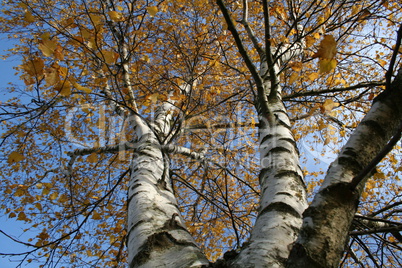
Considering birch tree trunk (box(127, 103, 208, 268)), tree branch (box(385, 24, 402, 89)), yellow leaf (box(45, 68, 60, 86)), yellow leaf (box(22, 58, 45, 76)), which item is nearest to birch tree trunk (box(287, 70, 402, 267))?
tree branch (box(385, 24, 402, 89))

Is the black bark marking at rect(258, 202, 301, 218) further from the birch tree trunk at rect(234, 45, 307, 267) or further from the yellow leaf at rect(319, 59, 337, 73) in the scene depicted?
the yellow leaf at rect(319, 59, 337, 73)

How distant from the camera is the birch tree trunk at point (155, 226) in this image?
1017mm

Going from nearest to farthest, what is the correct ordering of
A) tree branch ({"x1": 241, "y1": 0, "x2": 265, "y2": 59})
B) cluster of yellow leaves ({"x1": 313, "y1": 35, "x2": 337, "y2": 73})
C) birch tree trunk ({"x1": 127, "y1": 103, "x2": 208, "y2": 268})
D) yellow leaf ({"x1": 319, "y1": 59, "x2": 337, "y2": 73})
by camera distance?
birch tree trunk ({"x1": 127, "y1": 103, "x2": 208, "y2": 268}), cluster of yellow leaves ({"x1": 313, "y1": 35, "x2": 337, "y2": 73}), yellow leaf ({"x1": 319, "y1": 59, "x2": 337, "y2": 73}), tree branch ({"x1": 241, "y1": 0, "x2": 265, "y2": 59})

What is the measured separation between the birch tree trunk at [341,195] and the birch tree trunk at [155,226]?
0.42m

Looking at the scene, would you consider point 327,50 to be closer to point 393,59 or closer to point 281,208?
point 393,59

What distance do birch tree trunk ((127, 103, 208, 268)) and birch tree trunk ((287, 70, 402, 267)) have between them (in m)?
0.42

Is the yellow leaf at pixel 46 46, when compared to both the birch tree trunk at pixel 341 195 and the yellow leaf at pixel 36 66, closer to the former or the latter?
the yellow leaf at pixel 36 66

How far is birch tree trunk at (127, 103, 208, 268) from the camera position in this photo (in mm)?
1017

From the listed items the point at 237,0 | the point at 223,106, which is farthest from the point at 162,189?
the point at 237,0

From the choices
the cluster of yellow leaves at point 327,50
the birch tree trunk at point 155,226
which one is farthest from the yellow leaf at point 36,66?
the cluster of yellow leaves at point 327,50

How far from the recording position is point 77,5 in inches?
214

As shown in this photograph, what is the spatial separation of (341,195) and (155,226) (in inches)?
34.1

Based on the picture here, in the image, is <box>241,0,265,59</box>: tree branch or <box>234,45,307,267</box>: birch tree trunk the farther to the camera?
<box>241,0,265,59</box>: tree branch

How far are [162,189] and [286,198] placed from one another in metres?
0.90
